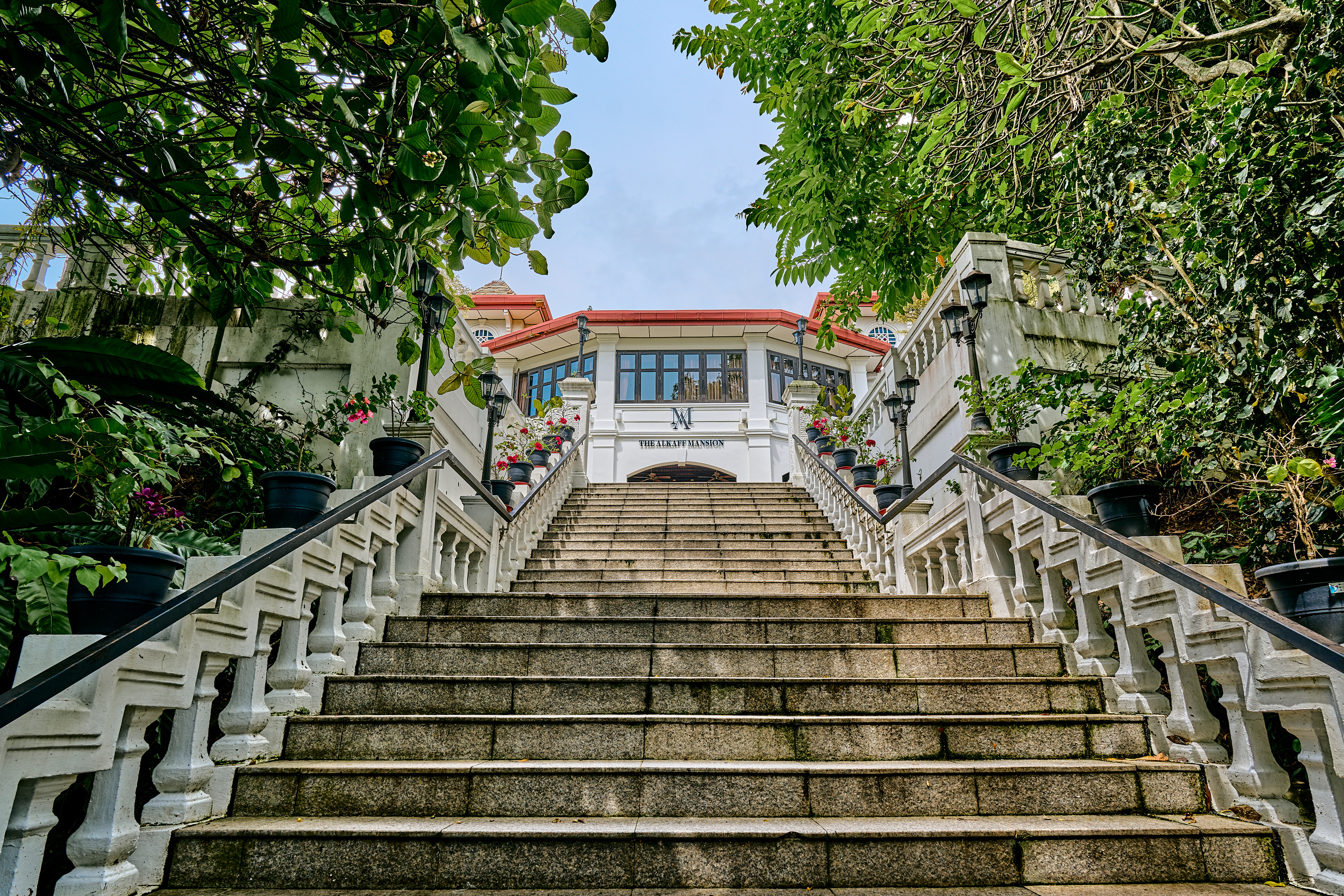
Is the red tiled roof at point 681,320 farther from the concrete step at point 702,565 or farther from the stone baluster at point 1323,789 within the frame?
the stone baluster at point 1323,789

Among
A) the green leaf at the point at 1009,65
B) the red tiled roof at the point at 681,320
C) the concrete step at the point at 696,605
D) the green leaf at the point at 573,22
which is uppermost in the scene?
the red tiled roof at the point at 681,320

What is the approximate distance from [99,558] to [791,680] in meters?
3.27

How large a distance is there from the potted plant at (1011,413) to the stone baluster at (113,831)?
201 inches

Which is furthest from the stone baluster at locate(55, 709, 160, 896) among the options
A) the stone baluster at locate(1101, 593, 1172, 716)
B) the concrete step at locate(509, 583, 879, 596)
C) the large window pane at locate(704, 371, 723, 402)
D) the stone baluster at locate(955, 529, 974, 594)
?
the large window pane at locate(704, 371, 723, 402)

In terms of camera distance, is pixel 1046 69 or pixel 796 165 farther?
pixel 796 165

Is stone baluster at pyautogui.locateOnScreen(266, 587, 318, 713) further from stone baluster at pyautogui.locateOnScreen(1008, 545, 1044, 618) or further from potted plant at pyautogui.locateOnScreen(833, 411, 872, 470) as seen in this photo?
potted plant at pyautogui.locateOnScreen(833, 411, 872, 470)

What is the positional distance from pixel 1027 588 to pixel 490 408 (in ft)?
20.1

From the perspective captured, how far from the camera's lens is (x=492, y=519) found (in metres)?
6.73

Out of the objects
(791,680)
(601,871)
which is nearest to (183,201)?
(601,871)

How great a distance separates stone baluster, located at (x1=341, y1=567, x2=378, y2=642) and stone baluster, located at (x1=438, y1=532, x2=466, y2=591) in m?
1.01

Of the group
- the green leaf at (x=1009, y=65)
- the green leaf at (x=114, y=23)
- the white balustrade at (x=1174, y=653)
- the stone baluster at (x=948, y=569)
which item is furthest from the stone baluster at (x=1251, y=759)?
the green leaf at (x=114, y=23)

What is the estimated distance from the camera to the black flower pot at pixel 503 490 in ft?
25.9

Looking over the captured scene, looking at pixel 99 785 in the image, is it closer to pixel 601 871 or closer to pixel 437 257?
pixel 601 871

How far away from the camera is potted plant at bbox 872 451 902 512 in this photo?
328 inches
